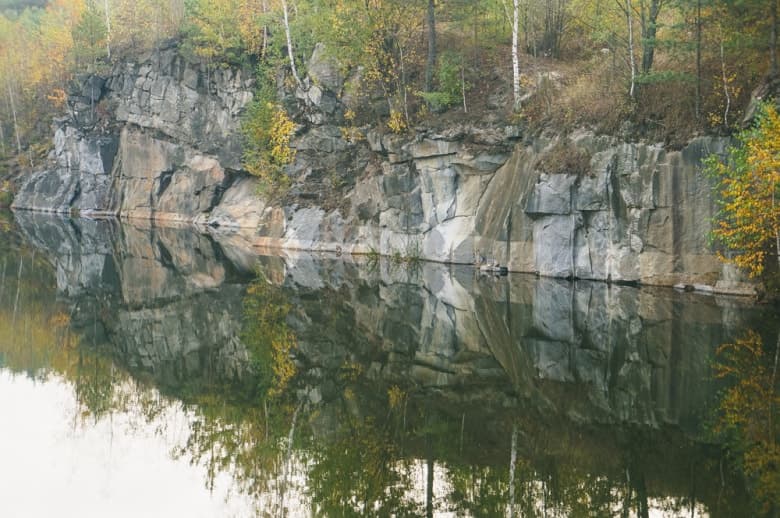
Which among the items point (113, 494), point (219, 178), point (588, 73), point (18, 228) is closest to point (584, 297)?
point (588, 73)

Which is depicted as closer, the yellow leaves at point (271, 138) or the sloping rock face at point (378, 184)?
the sloping rock face at point (378, 184)

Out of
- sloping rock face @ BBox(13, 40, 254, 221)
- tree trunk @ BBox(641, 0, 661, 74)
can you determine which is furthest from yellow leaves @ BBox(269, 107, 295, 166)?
tree trunk @ BBox(641, 0, 661, 74)

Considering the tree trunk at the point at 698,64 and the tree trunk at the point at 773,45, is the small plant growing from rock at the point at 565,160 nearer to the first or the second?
the tree trunk at the point at 698,64

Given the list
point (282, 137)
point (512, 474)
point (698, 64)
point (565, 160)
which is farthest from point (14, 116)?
point (512, 474)

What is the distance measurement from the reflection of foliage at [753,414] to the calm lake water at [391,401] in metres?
0.06

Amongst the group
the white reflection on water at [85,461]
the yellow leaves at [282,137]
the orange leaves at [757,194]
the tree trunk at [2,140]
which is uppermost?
the tree trunk at [2,140]

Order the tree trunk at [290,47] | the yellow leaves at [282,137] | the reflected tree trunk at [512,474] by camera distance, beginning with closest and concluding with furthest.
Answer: the reflected tree trunk at [512,474] < the yellow leaves at [282,137] < the tree trunk at [290,47]

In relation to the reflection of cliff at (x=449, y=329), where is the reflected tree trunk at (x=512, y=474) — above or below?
above

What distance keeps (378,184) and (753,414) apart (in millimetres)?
27864

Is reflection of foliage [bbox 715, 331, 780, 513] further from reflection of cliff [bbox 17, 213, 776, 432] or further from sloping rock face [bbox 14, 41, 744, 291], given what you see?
sloping rock face [bbox 14, 41, 744, 291]

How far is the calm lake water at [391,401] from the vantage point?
30.6 ft

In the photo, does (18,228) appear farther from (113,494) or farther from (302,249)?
(113,494)

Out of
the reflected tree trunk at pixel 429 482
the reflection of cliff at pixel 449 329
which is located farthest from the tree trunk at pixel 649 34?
the reflected tree trunk at pixel 429 482

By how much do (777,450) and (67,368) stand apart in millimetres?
14511
